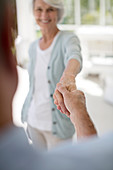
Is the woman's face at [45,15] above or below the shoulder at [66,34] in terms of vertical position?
above

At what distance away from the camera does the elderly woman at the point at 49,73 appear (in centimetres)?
32

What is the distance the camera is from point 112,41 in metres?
0.39

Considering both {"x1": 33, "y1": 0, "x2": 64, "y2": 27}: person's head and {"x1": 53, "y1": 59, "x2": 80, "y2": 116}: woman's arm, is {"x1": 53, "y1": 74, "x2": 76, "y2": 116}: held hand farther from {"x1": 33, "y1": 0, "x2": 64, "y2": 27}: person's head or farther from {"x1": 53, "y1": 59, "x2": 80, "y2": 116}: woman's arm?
{"x1": 33, "y1": 0, "x2": 64, "y2": 27}: person's head

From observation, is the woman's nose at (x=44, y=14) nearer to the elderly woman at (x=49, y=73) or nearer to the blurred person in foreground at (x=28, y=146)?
the elderly woman at (x=49, y=73)

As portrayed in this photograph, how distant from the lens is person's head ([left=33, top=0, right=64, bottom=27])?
328mm

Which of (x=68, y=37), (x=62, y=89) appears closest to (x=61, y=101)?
(x=62, y=89)

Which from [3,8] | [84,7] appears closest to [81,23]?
[84,7]

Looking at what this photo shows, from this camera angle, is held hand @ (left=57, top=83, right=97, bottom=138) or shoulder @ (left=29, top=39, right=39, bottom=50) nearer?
held hand @ (left=57, top=83, right=97, bottom=138)

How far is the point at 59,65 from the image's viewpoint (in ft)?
1.10

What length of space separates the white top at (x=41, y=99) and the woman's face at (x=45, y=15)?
30 millimetres

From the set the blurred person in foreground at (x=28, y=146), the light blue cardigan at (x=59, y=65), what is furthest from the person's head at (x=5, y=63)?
the light blue cardigan at (x=59, y=65)

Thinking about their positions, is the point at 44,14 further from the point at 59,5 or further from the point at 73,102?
the point at 73,102

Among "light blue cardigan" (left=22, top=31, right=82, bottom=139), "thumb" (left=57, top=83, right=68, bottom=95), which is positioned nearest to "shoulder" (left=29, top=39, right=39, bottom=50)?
"light blue cardigan" (left=22, top=31, right=82, bottom=139)

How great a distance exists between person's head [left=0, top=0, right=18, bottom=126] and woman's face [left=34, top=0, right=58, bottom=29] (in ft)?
0.37
